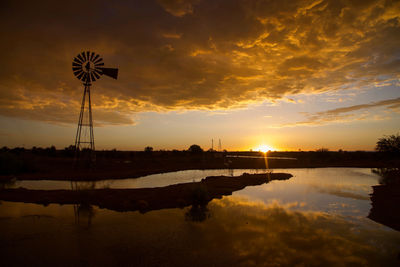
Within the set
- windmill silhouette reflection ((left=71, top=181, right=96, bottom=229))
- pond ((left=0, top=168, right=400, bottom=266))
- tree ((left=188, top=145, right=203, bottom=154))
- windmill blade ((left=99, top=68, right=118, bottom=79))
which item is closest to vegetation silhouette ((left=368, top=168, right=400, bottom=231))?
pond ((left=0, top=168, right=400, bottom=266))

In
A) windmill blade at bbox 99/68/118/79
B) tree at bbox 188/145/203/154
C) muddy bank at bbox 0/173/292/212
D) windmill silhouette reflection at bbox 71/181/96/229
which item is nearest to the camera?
windmill silhouette reflection at bbox 71/181/96/229

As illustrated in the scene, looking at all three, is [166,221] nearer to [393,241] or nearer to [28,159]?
[393,241]

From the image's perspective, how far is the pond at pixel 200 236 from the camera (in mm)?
7480

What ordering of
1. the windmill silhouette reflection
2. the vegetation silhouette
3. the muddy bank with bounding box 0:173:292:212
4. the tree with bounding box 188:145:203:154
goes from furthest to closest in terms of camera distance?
the tree with bounding box 188:145:203:154 → the muddy bank with bounding box 0:173:292:212 → the vegetation silhouette → the windmill silhouette reflection

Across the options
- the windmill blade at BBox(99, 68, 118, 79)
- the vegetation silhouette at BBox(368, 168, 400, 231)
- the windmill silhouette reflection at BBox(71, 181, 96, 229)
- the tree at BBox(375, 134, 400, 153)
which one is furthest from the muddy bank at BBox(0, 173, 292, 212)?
the tree at BBox(375, 134, 400, 153)

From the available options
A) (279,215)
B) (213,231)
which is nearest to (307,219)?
(279,215)

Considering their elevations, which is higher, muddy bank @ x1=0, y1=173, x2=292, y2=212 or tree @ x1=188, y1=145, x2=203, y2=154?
tree @ x1=188, y1=145, x2=203, y2=154

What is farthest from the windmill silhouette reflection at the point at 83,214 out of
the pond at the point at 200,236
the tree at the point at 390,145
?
the tree at the point at 390,145

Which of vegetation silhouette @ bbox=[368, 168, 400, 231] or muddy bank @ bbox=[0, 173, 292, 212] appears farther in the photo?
muddy bank @ bbox=[0, 173, 292, 212]

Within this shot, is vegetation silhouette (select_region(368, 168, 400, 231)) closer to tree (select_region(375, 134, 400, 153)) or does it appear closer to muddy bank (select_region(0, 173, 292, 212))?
muddy bank (select_region(0, 173, 292, 212))

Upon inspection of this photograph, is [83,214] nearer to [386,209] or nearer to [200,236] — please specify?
[200,236]

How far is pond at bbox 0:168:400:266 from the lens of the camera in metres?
7.48

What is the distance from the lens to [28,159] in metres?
29.4

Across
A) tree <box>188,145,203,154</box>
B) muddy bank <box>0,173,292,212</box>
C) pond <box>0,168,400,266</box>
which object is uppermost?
tree <box>188,145,203,154</box>
